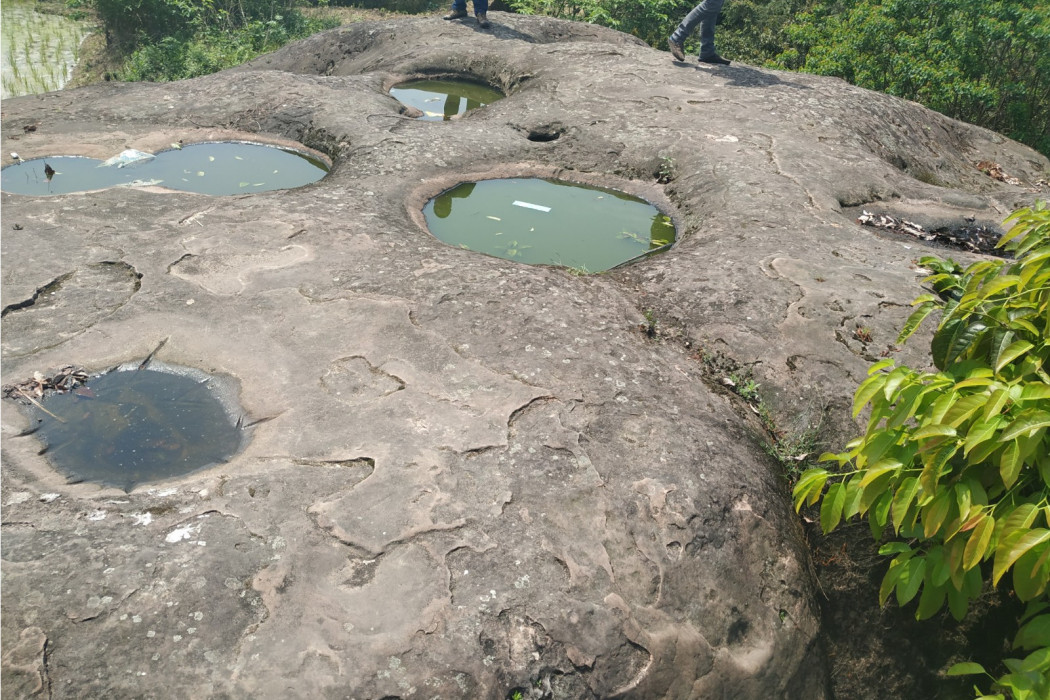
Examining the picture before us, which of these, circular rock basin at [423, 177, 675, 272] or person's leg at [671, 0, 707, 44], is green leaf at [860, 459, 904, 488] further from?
person's leg at [671, 0, 707, 44]

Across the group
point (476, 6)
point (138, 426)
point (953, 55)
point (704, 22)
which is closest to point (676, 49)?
point (704, 22)

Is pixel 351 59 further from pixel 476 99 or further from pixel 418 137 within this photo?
pixel 418 137

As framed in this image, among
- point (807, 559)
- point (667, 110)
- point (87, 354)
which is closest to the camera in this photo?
point (807, 559)

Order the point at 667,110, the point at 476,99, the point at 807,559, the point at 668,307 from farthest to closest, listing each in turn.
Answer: the point at 476,99
the point at 667,110
the point at 668,307
the point at 807,559

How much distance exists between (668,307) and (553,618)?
229cm

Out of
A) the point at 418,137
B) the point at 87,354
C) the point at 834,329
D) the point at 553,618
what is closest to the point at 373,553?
the point at 553,618

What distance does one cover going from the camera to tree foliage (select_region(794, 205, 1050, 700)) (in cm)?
191

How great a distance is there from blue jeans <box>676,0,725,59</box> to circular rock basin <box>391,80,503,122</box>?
214 centimetres

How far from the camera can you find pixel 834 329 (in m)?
4.39

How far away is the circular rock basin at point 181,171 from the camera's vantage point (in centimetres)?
619

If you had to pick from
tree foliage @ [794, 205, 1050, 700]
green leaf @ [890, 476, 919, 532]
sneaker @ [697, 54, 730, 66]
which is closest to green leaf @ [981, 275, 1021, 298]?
tree foliage @ [794, 205, 1050, 700]

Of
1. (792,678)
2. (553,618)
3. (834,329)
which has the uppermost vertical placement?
(834,329)

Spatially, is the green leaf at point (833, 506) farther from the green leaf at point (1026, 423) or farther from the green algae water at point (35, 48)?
the green algae water at point (35, 48)

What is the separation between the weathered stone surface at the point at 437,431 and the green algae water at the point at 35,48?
161 inches
